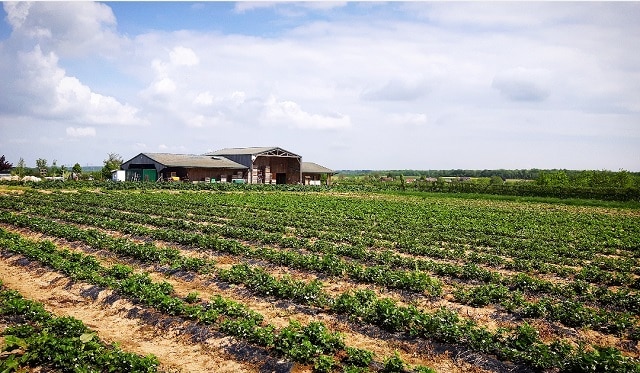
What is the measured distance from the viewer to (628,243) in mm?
22250

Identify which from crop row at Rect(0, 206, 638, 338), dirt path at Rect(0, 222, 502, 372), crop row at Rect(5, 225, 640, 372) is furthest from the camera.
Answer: crop row at Rect(0, 206, 638, 338)

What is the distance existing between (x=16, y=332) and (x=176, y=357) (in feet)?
10.8

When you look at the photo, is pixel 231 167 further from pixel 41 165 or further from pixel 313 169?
pixel 41 165

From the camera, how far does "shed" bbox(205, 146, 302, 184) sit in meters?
66.4

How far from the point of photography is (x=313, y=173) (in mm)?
73188

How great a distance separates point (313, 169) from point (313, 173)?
33.6 inches

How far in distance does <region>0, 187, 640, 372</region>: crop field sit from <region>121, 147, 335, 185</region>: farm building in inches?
1466

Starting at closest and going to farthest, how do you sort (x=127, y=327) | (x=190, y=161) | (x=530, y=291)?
1. (x=127, y=327)
2. (x=530, y=291)
3. (x=190, y=161)

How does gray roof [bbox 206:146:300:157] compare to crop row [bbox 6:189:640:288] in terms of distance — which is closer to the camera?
crop row [bbox 6:189:640:288]

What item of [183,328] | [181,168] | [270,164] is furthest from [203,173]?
[183,328]

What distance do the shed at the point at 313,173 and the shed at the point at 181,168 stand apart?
1052 cm

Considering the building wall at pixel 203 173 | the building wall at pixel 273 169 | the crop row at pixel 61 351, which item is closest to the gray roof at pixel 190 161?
the building wall at pixel 203 173

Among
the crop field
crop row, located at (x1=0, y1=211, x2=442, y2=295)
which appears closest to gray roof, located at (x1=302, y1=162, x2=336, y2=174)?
the crop field

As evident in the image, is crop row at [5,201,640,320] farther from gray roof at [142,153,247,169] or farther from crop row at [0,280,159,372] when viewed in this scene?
gray roof at [142,153,247,169]
